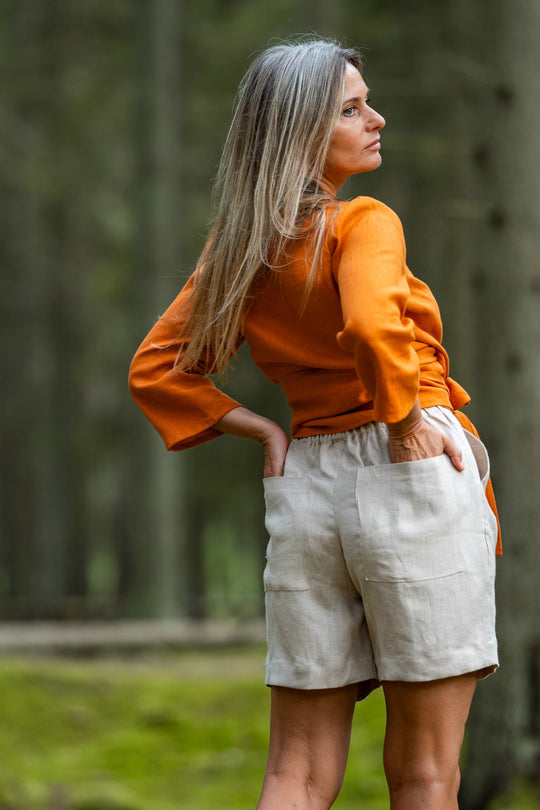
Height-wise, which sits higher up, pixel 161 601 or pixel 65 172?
pixel 65 172

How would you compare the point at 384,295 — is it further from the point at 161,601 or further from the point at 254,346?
the point at 161,601

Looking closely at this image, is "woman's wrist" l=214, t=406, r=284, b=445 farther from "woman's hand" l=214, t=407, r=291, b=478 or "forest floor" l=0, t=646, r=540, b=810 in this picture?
"forest floor" l=0, t=646, r=540, b=810

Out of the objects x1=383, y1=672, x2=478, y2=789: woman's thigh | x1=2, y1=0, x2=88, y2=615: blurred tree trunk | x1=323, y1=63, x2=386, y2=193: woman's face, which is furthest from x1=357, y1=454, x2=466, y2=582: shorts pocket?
x1=2, y1=0, x2=88, y2=615: blurred tree trunk

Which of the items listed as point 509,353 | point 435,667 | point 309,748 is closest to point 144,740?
point 509,353

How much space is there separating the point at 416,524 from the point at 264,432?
55cm

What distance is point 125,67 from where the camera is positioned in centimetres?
1414

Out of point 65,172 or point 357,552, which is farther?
point 65,172

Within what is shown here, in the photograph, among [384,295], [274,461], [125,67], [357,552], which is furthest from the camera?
[125,67]

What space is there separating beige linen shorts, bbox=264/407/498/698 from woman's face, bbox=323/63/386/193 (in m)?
0.65

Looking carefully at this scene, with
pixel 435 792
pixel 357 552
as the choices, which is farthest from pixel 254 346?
pixel 435 792

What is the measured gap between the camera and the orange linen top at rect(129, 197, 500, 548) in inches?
96.0

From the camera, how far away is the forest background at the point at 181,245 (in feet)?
15.4

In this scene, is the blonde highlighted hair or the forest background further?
the forest background

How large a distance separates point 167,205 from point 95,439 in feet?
25.6
